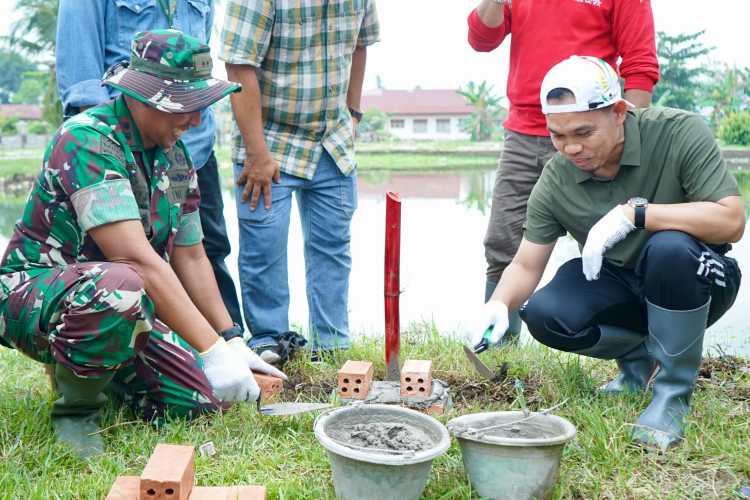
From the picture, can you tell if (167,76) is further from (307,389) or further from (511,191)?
(511,191)

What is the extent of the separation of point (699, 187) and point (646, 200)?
161mm

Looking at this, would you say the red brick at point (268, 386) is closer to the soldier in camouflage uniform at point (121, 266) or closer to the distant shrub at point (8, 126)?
the soldier in camouflage uniform at point (121, 266)

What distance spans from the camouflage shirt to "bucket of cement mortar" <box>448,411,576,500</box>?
1.15m

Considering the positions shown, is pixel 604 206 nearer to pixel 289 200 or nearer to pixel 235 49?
pixel 289 200

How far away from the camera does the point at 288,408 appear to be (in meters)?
2.49

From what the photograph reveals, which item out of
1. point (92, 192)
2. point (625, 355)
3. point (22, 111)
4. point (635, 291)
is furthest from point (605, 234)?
point (22, 111)

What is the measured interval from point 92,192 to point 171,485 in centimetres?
88

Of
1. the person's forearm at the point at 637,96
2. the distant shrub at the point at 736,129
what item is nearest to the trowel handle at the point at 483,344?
the person's forearm at the point at 637,96

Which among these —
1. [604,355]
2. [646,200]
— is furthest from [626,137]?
[604,355]

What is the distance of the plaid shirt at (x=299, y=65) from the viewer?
302cm

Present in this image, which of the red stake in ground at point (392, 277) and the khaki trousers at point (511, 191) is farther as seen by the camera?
the khaki trousers at point (511, 191)

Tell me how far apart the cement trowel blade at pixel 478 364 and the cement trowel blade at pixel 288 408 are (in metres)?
0.49

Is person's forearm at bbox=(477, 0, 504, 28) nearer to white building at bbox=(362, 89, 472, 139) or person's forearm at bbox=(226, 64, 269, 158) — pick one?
person's forearm at bbox=(226, 64, 269, 158)

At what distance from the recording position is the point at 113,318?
215cm
